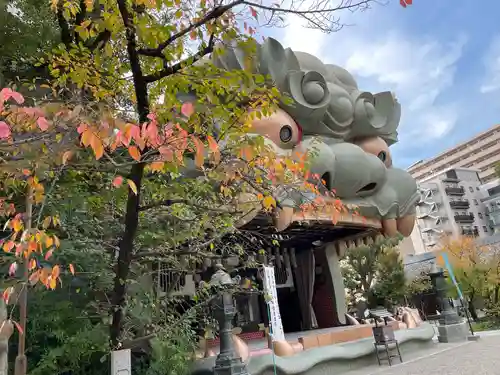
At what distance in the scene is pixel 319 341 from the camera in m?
10.5

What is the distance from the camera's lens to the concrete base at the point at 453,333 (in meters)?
14.0

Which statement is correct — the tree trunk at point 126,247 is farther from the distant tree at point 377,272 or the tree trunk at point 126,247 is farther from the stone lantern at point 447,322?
the distant tree at point 377,272

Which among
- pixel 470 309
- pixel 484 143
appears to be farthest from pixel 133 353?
pixel 484 143

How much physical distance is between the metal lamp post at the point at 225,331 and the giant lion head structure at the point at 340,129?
9.04 ft

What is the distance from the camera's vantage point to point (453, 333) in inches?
553

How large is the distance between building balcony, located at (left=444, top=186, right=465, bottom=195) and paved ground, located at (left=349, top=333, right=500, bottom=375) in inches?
1932

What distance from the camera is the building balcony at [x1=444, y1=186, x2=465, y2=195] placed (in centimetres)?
5728

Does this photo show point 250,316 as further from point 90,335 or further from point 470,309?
point 470,309

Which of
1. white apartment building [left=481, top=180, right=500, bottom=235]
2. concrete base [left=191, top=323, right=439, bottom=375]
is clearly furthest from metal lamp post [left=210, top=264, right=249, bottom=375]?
white apartment building [left=481, top=180, right=500, bottom=235]

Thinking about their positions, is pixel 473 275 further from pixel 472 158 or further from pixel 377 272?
pixel 472 158

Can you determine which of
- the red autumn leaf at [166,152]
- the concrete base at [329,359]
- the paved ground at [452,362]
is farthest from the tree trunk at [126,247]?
the paved ground at [452,362]

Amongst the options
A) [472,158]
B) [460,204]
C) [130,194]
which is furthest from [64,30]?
[472,158]

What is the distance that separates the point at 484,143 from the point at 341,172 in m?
74.9

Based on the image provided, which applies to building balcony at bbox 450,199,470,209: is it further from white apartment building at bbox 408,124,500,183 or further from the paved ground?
the paved ground
